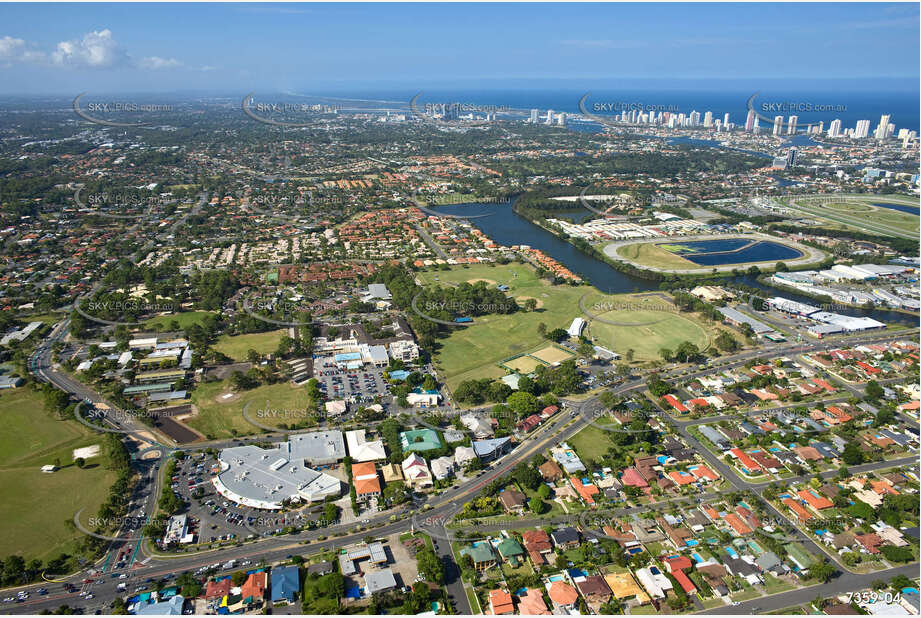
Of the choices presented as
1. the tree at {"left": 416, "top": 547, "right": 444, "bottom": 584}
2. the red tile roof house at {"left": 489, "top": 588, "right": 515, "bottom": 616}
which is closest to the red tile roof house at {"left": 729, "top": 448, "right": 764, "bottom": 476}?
the red tile roof house at {"left": 489, "top": 588, "right": 515, "bottom": 616}

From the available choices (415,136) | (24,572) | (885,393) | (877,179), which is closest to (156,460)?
(24,572)

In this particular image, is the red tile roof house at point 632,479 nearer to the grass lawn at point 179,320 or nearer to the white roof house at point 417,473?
the white roof house at point 417,473

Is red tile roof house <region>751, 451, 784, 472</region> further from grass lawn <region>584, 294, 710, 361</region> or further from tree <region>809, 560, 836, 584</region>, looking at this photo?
grass lawn <region>584, 294, 710, 361</region>

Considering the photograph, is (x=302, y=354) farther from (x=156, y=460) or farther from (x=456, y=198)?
(x=456, y=198)

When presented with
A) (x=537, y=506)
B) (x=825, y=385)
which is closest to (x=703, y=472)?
(x=537, y=506)

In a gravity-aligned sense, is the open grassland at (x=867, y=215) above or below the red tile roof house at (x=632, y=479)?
above

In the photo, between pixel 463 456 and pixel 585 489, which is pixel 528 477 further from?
pixel 463 456

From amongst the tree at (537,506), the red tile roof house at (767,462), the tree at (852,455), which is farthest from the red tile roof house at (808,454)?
the tree at (537,506)
